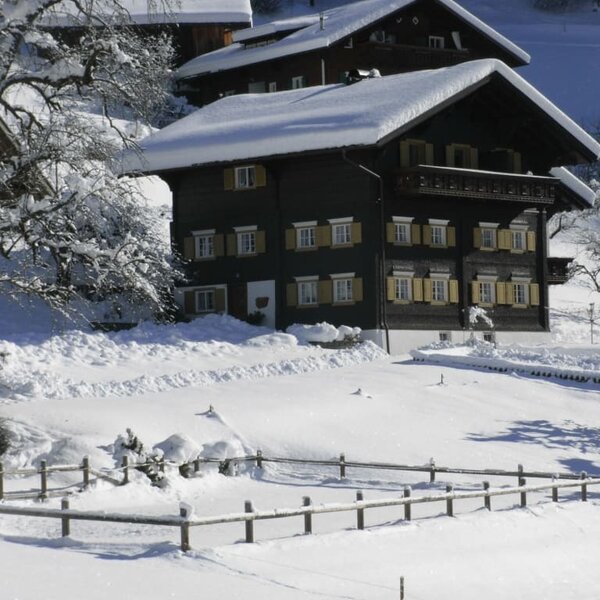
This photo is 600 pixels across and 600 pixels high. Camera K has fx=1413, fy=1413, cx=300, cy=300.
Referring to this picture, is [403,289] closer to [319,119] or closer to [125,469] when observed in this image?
[319,119]

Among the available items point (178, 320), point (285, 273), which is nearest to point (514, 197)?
point (285, 273)

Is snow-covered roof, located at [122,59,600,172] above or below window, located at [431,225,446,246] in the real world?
above

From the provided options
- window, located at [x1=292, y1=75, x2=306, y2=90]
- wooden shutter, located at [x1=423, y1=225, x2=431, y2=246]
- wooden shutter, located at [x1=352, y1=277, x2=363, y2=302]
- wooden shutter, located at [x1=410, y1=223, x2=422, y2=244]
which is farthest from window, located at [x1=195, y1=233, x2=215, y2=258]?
window, located at [x1=292, y1=75, x2=306, y2=90]

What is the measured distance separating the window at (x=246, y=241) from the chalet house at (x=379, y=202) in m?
0.05

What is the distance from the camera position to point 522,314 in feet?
157

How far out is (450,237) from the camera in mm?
45688

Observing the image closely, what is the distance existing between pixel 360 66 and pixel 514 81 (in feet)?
55.7

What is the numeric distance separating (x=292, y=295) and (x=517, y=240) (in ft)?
28.4

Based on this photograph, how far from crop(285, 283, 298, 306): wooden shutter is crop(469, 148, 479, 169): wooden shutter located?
7.90 metres

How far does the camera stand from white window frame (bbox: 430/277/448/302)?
4491 cm

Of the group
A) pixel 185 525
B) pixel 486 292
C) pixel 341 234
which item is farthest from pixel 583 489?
pixel 486 292

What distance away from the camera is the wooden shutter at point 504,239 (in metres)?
47.2

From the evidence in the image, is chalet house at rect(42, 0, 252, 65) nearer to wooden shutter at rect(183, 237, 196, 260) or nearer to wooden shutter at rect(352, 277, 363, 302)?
wooden shutter at rect(183, 237, 196, 260)

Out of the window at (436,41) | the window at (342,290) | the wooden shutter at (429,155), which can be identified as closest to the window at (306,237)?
the window at (342,290)
